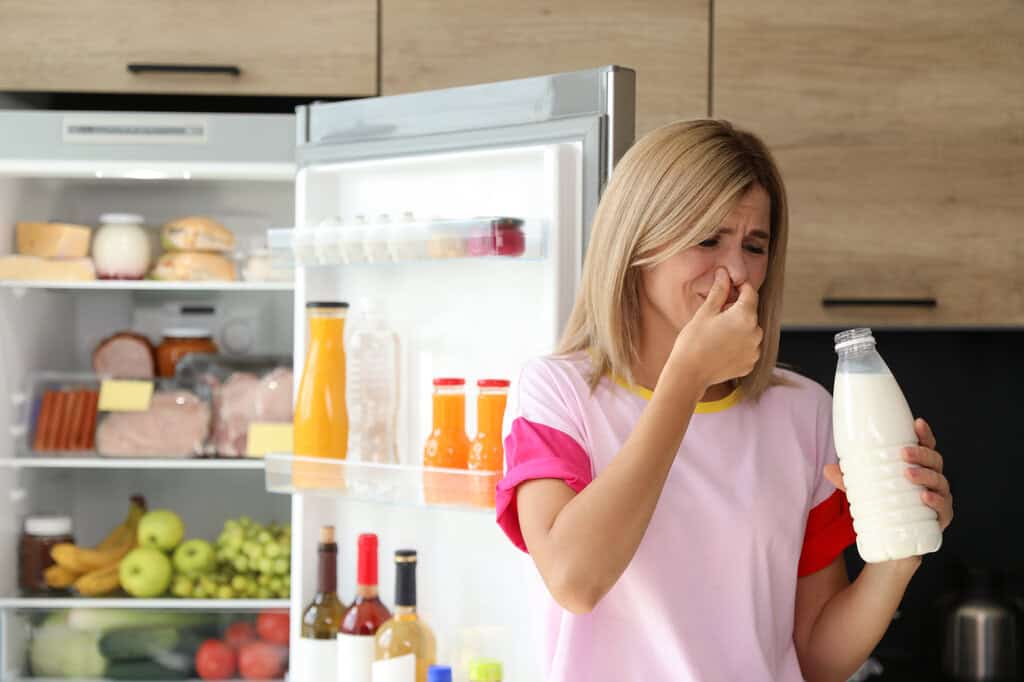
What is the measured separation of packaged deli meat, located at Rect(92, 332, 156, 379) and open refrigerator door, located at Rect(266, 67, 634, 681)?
0.63 m

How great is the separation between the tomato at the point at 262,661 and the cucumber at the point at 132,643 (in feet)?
0.46

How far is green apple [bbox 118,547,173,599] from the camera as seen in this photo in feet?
6.86

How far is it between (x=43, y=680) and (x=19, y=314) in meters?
0.64

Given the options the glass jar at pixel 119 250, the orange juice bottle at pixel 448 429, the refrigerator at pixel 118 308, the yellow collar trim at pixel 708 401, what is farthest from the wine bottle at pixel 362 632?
the glass jar at pixel 119 250

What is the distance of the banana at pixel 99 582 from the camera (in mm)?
2105

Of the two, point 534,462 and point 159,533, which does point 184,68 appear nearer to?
point 159,533

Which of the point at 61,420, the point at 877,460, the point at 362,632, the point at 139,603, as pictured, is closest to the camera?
the point at 877,460

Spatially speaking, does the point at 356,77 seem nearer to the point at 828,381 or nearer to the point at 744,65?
the point at 744,65

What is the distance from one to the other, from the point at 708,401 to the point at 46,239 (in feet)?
4.55

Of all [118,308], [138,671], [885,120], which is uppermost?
[885,120]

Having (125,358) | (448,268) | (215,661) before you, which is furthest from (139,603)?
(448,268)

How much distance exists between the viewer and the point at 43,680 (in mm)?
2096

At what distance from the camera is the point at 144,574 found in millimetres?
2088

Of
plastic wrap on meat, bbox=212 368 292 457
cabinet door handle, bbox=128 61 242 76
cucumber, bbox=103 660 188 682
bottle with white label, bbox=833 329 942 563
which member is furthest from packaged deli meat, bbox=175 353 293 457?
bottle with white label, bbox=833 329 942 563
